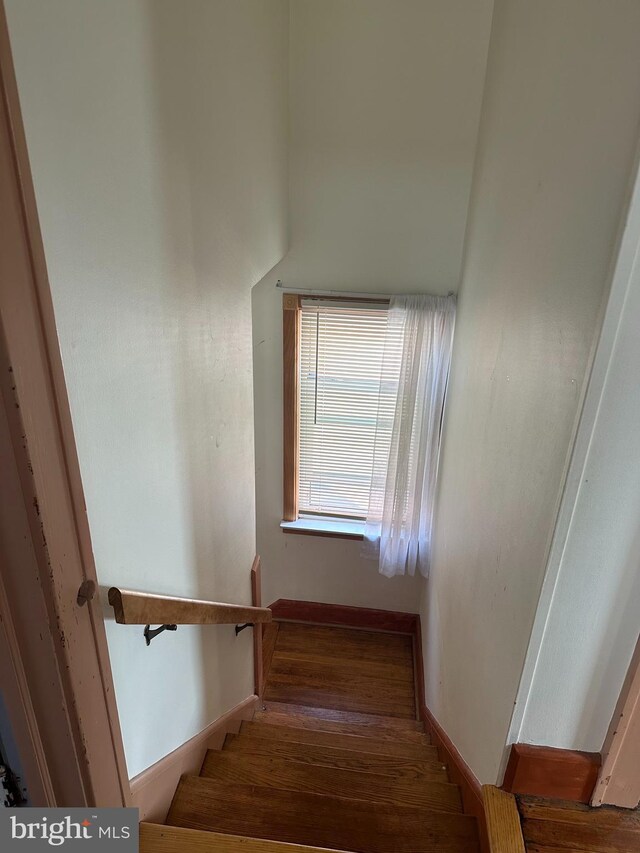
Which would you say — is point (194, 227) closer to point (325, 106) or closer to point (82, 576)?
point (82, 576)

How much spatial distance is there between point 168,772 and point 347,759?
2.19ft

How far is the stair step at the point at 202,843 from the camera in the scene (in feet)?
3.14

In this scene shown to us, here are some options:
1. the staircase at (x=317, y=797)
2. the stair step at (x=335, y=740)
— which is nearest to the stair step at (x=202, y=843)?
the staircase at (x=317, y=797)

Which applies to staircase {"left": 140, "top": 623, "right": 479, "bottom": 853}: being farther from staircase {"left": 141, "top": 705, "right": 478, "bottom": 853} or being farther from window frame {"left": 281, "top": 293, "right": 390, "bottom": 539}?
window frame {"left": 281, "top": 293, "right": 390, "bottom": 539}

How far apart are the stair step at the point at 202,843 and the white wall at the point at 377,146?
83.1 inches

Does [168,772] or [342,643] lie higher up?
[168,772]

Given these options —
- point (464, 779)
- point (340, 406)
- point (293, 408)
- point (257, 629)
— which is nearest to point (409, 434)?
point (340, 406)

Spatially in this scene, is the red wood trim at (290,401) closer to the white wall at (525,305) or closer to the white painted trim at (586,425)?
the white wall at (525,305)

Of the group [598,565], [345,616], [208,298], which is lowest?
[345,616]

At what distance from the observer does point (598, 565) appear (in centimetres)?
78

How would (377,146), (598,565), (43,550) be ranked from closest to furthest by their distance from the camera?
(43,550) < (598,565) < (377,146)

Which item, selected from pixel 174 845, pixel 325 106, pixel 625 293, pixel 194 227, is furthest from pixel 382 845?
pixel 325 106

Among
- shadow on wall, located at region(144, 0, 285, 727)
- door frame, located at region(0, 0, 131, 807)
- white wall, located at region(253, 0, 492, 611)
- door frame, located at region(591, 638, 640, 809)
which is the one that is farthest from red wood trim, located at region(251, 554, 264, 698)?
door frame, located at region(591, 638, 640, 809)

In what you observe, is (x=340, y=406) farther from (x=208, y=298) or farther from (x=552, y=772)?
(x=552, y=772)
